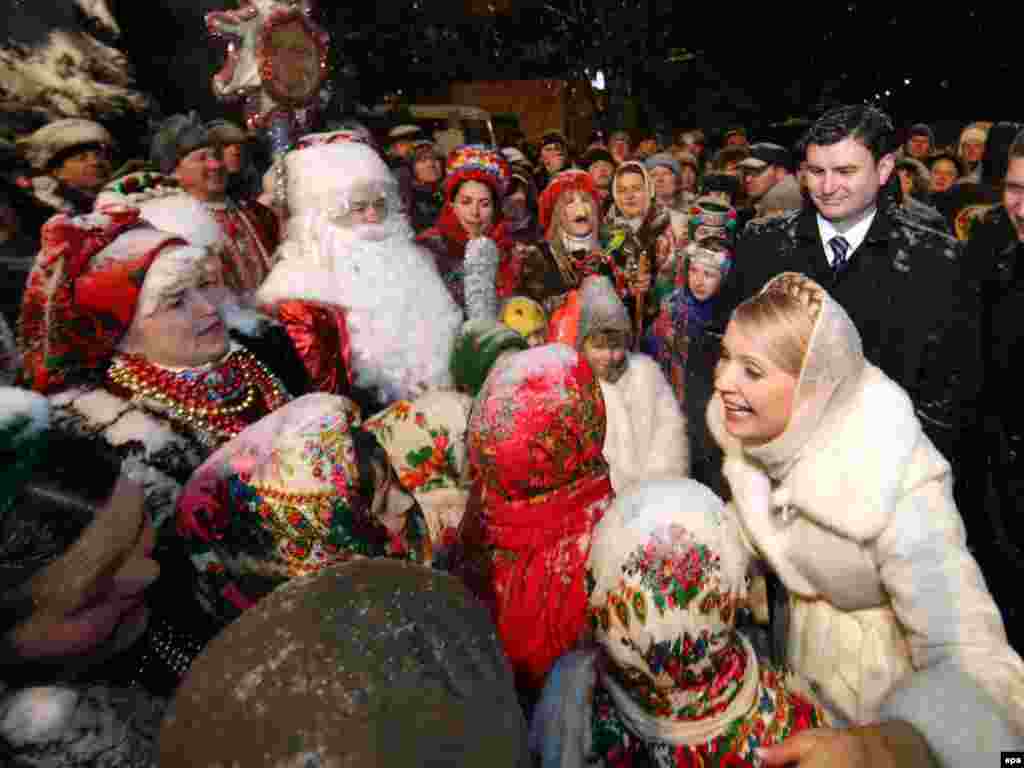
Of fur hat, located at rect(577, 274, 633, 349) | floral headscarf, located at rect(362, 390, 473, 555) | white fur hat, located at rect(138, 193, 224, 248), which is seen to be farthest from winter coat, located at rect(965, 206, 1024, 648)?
white fur hat, located at rect(138, 193, 224, 248)

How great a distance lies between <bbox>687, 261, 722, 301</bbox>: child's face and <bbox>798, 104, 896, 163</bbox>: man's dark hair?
1051 mm

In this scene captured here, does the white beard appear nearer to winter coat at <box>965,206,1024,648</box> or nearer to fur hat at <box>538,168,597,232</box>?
fur hat at <box>538,168,597,232</box>

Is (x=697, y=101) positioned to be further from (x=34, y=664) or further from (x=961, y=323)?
(x=34, y=664)

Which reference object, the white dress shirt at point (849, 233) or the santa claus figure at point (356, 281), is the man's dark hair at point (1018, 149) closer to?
the white dress shirt at point (849, 233)

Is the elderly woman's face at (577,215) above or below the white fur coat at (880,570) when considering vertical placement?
above

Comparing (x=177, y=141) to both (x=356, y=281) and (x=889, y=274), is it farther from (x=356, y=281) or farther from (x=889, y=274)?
(x=889, y=274)

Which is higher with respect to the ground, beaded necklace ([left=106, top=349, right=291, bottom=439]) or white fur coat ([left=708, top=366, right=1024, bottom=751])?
beaded necklace ([left=106, top=349, right=291, bottom=439])

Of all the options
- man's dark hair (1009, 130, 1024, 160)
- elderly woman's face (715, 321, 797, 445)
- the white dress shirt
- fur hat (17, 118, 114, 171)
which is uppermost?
fur hat (17, 118, 114, 171)

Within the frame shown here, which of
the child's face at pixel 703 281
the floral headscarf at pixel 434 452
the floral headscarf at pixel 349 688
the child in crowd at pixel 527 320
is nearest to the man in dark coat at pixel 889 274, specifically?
the child's face at pixel 703 281

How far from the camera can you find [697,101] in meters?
20.3

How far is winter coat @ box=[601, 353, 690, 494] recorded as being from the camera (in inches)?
120

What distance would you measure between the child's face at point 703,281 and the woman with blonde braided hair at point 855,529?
7.39 ft

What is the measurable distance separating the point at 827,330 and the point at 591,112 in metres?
19.5

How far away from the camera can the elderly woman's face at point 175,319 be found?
7.01ft
